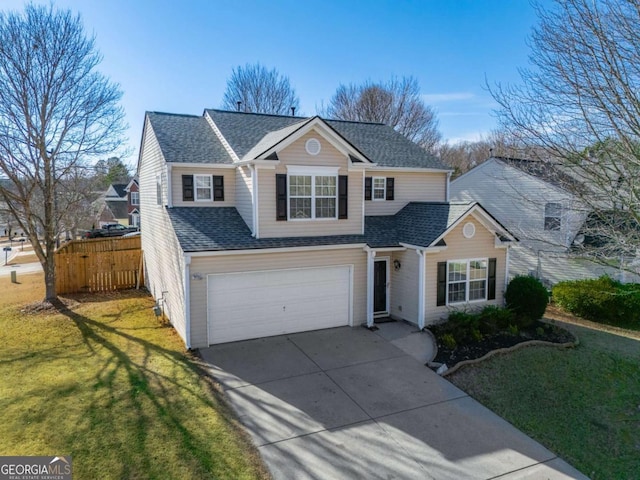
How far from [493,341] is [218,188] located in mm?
10068

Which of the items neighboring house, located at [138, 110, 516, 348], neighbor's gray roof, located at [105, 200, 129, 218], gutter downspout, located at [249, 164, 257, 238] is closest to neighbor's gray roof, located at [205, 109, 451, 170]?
neighboring house, located at [138, 110, 516, 348]

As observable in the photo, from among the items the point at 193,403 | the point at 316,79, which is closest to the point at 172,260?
the point at 193,403

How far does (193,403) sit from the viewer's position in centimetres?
791

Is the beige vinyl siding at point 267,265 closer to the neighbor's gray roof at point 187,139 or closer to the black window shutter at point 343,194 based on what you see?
the black window shutter at point 343,194

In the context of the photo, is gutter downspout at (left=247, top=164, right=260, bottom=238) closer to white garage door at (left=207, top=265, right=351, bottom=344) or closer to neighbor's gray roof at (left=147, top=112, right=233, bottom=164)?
white garage door at (left=207, top=265, right=351, bottom=344)

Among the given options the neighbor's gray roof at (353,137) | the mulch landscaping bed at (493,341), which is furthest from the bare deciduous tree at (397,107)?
the mulch landscaping bed at (493,341)

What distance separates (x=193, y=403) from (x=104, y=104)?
45.4 ft

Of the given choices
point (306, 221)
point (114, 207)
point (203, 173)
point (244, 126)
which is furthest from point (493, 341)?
point (114, 207)

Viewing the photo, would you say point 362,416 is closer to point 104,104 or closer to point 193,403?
point 193,403

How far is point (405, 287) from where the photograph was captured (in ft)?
43.2

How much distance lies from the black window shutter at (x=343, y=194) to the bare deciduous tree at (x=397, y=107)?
24.5 meters

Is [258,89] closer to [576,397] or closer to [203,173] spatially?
[203,173]

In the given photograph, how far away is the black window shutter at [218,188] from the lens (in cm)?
1341

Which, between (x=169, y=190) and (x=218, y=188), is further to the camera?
(x=218, y=188)
